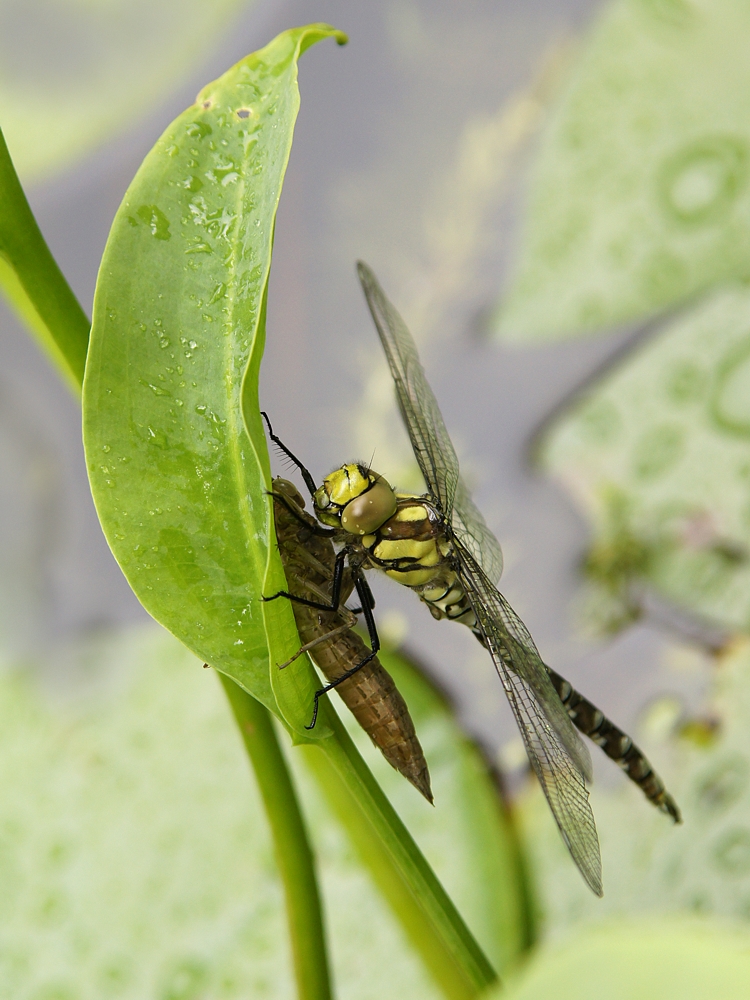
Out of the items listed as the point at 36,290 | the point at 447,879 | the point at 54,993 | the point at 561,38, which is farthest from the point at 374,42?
the point at 54,993

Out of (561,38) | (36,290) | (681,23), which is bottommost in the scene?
(36,290)

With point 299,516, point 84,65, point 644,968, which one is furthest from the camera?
point 84,65

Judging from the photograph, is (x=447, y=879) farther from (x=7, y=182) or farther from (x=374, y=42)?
(x=374, y=42)

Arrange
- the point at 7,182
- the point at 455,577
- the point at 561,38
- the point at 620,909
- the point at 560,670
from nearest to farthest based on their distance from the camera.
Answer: the point at 7,182, the point at 455,577, the point at 620,909, the point at 560,670, the point at 561,38

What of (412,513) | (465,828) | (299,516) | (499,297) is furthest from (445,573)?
(499,297)

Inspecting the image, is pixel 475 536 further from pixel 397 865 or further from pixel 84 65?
pixel 84 65

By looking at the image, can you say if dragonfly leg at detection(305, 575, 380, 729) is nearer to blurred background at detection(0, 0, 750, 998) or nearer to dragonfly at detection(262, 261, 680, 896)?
dragonfly at detection(262, 261, 680, 896)
